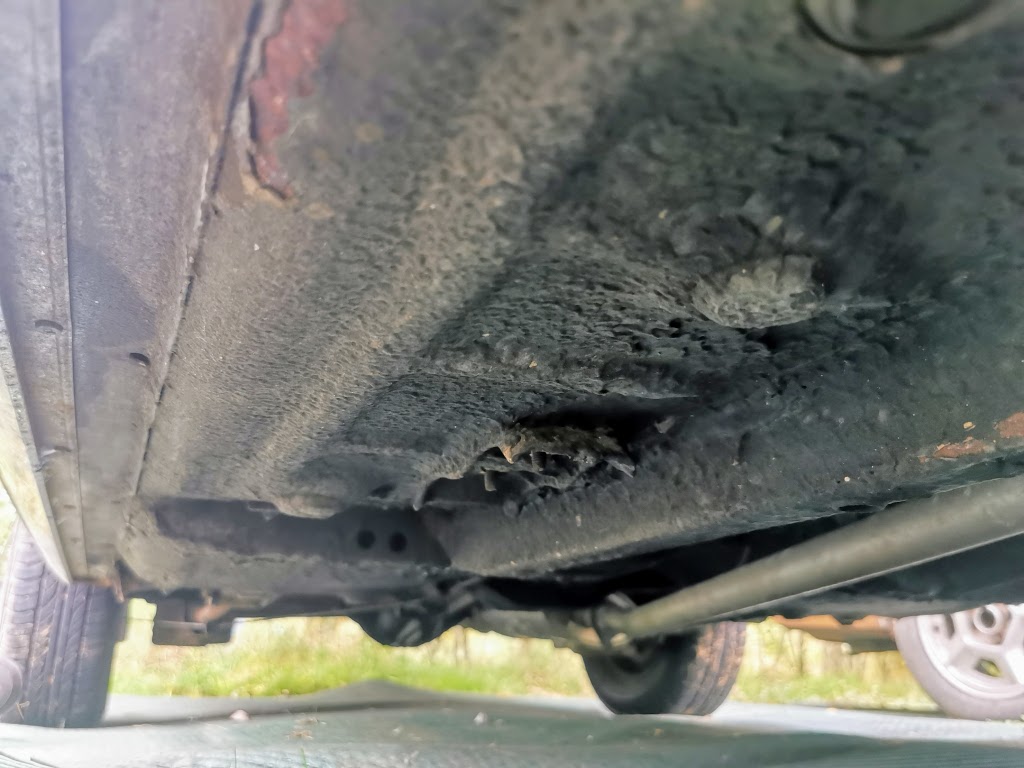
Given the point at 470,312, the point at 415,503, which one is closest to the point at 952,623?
the point at 415,503

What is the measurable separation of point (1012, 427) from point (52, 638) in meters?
2.11

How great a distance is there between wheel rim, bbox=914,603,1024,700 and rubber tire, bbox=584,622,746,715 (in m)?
0.95

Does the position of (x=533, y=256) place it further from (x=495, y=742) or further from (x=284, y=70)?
(x=495, y=742)

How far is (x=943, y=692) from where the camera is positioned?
256cm

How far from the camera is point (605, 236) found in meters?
0.45

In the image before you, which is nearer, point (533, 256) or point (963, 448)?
point (533, 256)

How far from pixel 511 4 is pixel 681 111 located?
0.33ft

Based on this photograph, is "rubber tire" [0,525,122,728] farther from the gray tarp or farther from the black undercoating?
Answer: the black undercoating

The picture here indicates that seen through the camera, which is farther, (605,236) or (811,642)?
(811,642)

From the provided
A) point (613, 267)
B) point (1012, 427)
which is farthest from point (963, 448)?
point (613, 267)

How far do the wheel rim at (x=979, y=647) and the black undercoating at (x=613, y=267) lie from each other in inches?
84.4

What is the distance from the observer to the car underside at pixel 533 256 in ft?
1.09

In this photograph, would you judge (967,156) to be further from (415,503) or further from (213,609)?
(213,609)

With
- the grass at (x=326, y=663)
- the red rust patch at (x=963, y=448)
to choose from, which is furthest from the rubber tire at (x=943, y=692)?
the red rust patch at (x=963, y=448)
